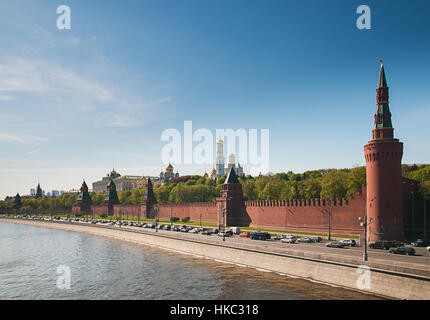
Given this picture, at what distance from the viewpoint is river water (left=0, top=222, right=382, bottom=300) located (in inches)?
1071

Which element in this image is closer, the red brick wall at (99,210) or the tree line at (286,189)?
the tree line at (286,189)

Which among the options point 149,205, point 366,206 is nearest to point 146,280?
point 366,206

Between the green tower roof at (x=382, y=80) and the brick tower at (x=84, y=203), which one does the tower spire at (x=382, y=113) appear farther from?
the brick tower at (x=84, y=203)

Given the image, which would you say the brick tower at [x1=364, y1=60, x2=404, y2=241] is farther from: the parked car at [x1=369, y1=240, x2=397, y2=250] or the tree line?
the parked car at [x1=369, y1=240, x2=397, y2=250]

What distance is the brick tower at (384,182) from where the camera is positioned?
144 ft

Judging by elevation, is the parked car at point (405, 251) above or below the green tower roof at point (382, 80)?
below

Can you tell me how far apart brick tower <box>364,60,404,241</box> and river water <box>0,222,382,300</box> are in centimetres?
1869

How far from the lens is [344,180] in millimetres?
70938

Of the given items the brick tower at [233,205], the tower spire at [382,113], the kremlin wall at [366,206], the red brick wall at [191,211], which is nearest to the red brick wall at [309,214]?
the kremlin wall at [366,206]

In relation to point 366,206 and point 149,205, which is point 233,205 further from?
point 149,205

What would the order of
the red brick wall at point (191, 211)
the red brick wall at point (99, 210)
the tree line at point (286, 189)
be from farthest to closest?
1. the red brick wall at point (99, 210)
2. the red brick wall at point (191, 211)
3. the tree line at point (286, 189)

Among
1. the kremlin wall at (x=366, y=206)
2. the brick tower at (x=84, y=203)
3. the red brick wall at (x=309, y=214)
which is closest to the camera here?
the kremlin wall at (x=366, y=206)

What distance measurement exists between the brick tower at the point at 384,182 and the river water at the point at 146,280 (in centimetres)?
1869
